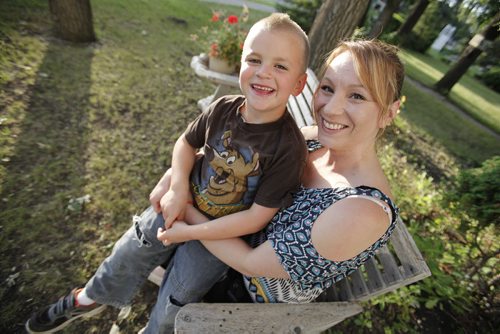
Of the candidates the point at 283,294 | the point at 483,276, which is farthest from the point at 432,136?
the point at 283,294

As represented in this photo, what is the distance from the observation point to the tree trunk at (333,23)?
152 inches

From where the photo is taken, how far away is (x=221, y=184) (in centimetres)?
183

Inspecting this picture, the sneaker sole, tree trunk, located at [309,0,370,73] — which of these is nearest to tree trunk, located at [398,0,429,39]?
tree trunk, located at [309,0,370,73]

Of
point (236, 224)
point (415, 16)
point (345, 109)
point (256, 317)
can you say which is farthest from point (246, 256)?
point (415, 16)

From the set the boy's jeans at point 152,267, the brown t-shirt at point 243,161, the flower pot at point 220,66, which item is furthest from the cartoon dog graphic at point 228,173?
the flower pot at point 220,66

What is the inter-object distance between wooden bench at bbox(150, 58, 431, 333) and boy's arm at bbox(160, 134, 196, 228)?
1.77ft

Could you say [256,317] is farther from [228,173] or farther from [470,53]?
[470,53]

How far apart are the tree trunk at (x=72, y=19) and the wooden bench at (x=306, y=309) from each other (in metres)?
5.62

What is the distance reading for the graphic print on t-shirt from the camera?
1.74 m

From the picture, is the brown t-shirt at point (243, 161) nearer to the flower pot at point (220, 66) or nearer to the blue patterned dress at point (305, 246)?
the blue patterned dress at point (305, 246)

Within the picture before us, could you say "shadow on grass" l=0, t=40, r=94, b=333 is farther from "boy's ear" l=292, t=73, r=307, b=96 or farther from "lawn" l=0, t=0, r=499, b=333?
"boy's ear" l=292, t=73, r=307, b=96

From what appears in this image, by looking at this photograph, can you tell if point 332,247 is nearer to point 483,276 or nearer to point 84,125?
point 483,276

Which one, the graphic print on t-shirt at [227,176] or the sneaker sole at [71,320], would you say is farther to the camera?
the sneaker sole at [71,320]

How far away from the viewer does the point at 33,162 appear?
3.19 meters
